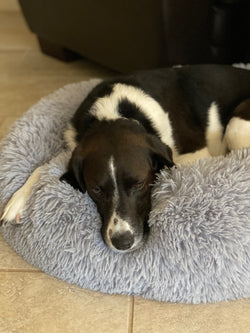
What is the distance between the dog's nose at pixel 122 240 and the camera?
1.77 m

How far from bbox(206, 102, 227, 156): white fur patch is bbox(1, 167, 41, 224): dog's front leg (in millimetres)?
1147

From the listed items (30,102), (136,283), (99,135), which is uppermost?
(99,135)

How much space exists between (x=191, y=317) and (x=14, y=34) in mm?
5069

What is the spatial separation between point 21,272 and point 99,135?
854 mm

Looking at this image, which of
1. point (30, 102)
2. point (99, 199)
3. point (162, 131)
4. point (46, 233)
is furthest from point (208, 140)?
point (30, 102)

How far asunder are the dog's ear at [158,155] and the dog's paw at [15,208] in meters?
0.78

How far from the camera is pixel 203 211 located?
1.88 meters

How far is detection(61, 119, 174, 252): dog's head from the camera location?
177 cm

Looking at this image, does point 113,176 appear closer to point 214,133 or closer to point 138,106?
point 138,106

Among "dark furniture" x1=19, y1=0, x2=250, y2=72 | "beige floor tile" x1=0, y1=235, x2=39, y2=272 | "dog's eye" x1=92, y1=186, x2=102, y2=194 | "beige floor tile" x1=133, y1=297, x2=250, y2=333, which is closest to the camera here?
"beige floor tile" x1=133, y1=297, x2=250, y2=333

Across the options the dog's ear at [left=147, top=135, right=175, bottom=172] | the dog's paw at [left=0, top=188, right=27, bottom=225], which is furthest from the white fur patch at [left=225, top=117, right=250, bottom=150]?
the dog's paw at [left=0, top=188, right=27, bottom=225]

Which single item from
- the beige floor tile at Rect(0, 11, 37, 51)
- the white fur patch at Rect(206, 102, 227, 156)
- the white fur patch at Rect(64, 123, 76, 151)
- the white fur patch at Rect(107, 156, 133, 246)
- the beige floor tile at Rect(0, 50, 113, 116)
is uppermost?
the white fur patch at Rect(107, 156, 133, 246)

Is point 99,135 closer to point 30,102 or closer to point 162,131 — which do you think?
point 162,131

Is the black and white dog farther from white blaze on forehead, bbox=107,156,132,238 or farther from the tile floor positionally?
the tile floor
